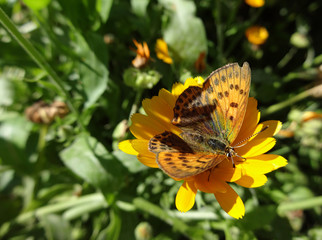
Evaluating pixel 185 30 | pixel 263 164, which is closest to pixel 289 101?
pixel 185 30

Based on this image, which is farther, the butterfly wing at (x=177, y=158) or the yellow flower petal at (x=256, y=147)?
the yellow flower petal at (x=256, y=147)

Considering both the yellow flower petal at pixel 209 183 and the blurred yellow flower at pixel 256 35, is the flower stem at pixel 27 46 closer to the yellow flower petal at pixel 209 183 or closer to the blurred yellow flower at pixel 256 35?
the yellow flower petal at pixel 209 183

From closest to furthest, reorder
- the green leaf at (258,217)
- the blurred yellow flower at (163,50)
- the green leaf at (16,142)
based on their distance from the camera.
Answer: the green leaf at (258,217)
the blurred yellow flower at (163,50)
the green leaf at (16,142)

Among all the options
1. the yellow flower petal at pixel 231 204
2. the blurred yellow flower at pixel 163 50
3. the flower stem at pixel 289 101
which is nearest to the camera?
the yellow flower petal at pixel 231 204

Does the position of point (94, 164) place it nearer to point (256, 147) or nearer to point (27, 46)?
point (27, 46)

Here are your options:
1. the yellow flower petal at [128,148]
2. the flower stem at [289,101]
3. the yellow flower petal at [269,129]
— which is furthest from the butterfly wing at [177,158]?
the flower stem at [289,101]

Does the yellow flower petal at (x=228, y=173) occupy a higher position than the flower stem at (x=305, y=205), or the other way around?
the yellow flower petal at (x=228, y=173)

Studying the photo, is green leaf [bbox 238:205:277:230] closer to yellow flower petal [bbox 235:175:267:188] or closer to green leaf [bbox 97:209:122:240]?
yellow flower petal [bbox 235:175:267:188]

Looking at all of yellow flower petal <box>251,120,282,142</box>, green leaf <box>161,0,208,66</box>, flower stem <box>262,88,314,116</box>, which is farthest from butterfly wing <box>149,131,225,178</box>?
flower stem <box>262,88,314,116</box>

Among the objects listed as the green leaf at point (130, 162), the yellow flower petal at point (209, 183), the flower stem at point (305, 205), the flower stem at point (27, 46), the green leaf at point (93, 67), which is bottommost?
the flower stem at point (305, 205)
